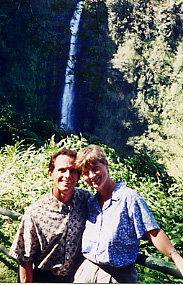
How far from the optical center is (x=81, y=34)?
315 cm

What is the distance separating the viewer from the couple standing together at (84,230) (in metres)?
1.37

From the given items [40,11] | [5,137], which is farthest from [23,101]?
[40,11]

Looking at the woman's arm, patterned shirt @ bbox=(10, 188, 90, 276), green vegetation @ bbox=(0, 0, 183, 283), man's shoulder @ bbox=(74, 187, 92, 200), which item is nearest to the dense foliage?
green vegetation @ bbox=(0, 0, 183, 283)

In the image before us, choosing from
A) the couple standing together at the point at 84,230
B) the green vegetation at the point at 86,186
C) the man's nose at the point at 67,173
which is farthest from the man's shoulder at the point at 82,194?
the green vegetation at the point at 86,186

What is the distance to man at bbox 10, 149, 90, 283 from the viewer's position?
1.47m

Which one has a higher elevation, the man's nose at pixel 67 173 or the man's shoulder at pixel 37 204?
the man's nose at pixel 67 173

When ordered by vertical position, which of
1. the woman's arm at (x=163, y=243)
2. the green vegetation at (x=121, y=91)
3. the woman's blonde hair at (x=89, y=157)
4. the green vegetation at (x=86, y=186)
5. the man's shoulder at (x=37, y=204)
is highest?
the green vegetation at (x=121, y=91)

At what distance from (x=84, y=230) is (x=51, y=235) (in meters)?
0.16

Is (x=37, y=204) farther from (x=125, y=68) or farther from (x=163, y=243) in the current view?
(x=125, y=68)

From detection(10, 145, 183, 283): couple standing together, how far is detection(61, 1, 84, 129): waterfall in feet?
5.64

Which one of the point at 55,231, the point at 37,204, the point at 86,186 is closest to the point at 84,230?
the point at 55,231

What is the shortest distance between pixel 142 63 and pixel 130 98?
1.26 ft

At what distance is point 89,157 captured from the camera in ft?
4.69

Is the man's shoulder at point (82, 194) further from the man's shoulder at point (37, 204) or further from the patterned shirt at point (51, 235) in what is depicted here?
the man's shoulder at point (37, 204)
